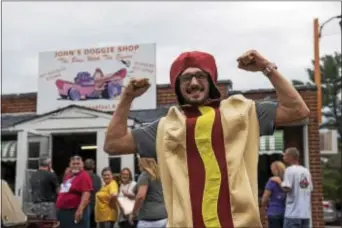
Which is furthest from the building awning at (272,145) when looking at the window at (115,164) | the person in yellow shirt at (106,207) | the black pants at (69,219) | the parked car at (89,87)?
the black pants at (69,219)

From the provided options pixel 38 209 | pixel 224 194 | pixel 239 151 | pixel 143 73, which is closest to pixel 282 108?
pixel 239 151

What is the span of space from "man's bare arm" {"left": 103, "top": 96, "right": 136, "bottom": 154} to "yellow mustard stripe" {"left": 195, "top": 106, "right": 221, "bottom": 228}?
361 mm

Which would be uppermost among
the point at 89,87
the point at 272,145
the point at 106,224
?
the point at 89,87

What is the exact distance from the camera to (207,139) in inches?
95.7

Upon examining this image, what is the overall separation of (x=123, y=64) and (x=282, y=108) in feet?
32.9

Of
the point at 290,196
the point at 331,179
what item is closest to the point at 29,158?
the point at 290,196

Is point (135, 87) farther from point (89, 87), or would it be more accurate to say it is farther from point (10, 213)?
point (89, 87)

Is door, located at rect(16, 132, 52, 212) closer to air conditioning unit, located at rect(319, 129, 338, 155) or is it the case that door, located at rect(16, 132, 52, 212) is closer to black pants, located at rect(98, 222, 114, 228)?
black pants, located at rect(98, 222, 114, 228)

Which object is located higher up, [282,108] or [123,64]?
[123,64]

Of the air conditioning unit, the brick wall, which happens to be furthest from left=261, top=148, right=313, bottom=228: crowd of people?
the air conditioning unit

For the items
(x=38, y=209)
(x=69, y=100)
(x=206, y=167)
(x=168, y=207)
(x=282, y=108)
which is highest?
(x=69, y=100)

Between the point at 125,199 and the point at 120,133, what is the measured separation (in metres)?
5.55

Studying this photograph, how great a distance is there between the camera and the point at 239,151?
240 cm

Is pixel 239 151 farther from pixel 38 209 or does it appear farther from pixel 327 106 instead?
pixel 327 106
